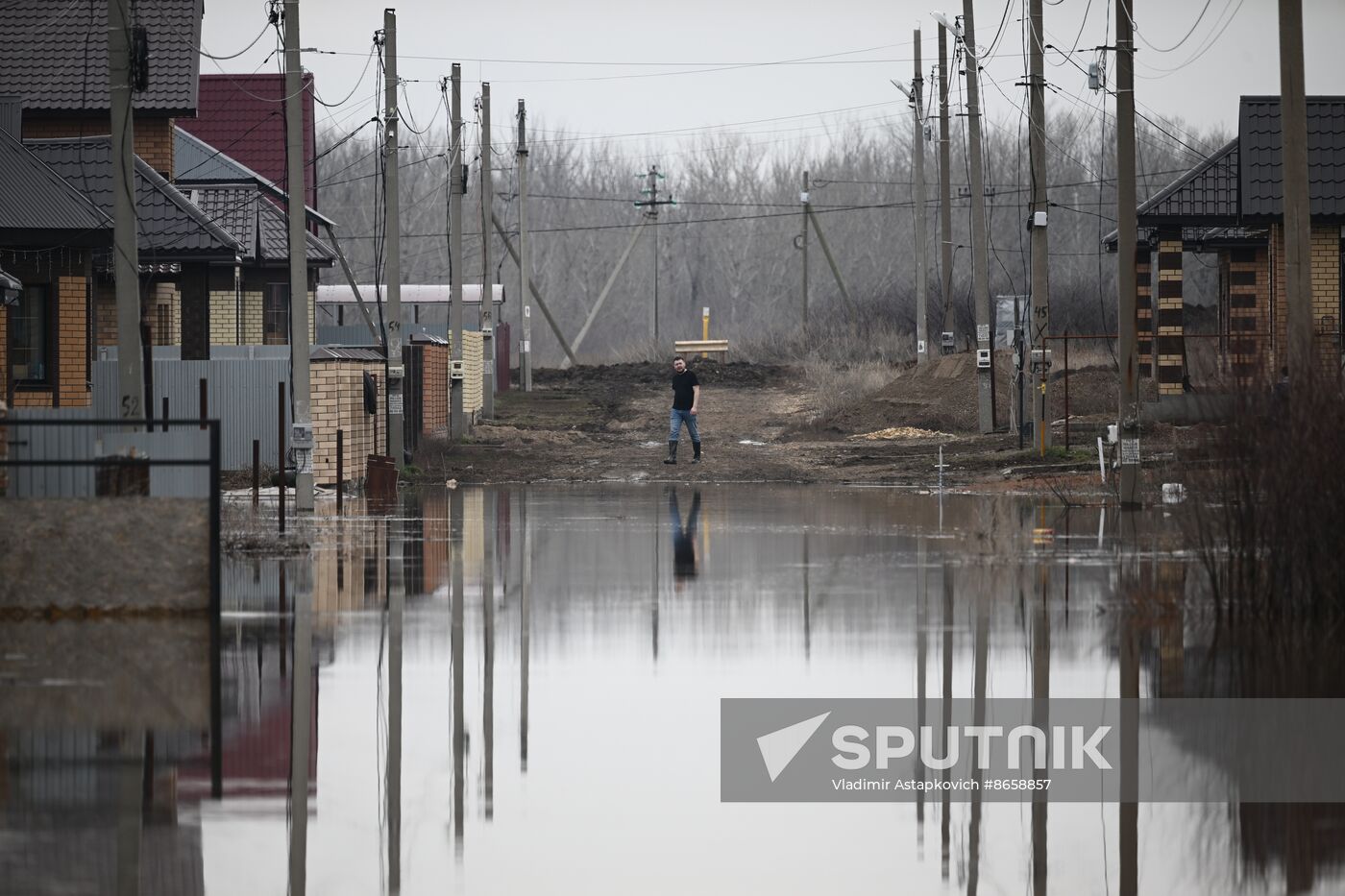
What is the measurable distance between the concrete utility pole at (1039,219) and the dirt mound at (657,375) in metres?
28.1

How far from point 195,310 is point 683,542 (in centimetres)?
1784

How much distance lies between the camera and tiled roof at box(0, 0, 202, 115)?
34.6 meters

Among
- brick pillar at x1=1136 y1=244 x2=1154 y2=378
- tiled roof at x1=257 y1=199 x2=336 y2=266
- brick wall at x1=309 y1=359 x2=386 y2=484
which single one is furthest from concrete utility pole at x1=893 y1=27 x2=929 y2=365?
brick wall at x1=309 y1=359 x2=386 y2=484

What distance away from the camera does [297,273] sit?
22.3 m

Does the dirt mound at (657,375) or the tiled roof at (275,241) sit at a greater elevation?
the tiled roof at (275,241)

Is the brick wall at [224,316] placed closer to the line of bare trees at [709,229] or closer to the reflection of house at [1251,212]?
the reflection of house at [1251,212]

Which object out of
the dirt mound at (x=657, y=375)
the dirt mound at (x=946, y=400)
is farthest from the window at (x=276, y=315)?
the dirt mound at (x=657, y=375)

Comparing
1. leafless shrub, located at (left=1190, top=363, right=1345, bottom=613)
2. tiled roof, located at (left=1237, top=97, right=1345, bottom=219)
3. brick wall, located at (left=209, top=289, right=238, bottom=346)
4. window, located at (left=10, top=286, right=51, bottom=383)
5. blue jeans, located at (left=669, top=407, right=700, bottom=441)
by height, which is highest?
tiled roof, located at (left=1237, top=97, right=1345, bottom=219)

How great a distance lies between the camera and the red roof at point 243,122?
153 ft

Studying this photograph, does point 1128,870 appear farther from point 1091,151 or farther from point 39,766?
point 1091,151

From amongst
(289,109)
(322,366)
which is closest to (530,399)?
(322,366)

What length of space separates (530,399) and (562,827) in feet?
152

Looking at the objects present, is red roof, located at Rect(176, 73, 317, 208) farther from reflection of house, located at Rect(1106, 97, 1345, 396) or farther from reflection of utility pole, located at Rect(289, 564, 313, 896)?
reflection of utility pole, located at Rect(289, 564, 313, 896)

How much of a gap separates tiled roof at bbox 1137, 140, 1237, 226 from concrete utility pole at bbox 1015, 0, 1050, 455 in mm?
3450
